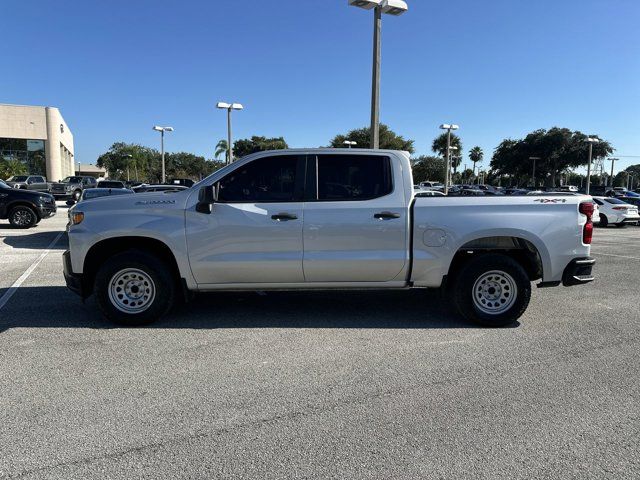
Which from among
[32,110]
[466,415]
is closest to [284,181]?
[466,415]

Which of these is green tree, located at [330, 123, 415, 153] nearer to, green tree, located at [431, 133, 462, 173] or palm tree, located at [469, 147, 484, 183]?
green tree, located at [431, 133, 462, 173]

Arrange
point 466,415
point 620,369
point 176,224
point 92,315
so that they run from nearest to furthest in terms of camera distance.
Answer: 1. point 466,415
2. point 620,369
3. point 176,224
4. point 92,315

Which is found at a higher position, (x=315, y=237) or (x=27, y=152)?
(x=27, y=152)

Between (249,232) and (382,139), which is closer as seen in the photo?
(249,232)

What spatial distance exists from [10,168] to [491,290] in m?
52.3

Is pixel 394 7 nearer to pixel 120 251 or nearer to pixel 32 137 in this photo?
pixel 120 251

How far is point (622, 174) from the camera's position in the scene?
125438mm

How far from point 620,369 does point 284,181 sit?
370 cm

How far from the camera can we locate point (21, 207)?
51.3 ft

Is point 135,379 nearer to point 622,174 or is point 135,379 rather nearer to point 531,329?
point 531,329

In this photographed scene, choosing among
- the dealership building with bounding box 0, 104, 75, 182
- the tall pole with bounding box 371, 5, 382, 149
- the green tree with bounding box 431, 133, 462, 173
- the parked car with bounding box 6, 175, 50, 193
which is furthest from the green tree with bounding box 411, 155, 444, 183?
the tall pole with bounding box 371, 5, 382, 149

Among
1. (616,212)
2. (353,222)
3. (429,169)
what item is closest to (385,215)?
(353,222)

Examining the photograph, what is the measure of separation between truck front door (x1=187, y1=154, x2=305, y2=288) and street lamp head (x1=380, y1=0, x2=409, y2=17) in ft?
34.9

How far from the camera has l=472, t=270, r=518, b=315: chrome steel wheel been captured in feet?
18.3
